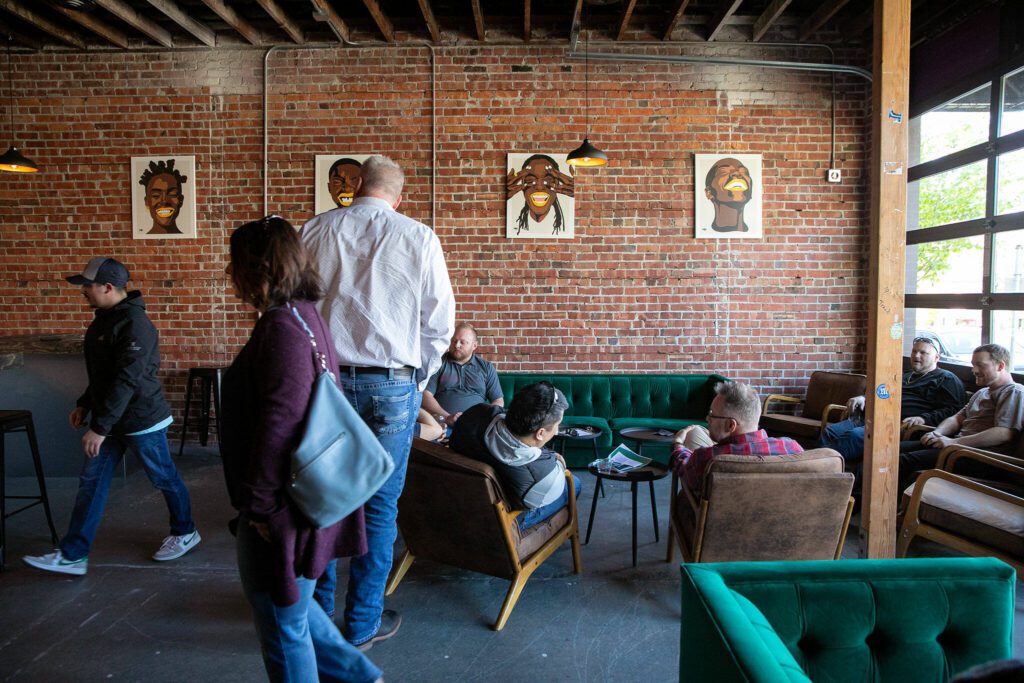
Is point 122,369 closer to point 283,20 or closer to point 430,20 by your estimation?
point 283,20

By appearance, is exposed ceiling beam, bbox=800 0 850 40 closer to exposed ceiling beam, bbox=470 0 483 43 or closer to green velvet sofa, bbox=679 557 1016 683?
exposed ceiling beam, bbox=470 0 483 43

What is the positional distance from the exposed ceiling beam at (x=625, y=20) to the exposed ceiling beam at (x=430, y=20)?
168cm

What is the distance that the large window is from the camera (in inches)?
181

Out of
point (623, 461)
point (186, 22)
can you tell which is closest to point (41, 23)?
point (186, 22)

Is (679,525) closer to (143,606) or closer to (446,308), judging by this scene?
(446,308)

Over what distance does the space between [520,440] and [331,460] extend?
4.30 ft

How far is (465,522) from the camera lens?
9.02 feet

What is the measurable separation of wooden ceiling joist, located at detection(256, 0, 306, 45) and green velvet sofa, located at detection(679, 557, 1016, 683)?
220 inches

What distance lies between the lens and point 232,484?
5.18 ft

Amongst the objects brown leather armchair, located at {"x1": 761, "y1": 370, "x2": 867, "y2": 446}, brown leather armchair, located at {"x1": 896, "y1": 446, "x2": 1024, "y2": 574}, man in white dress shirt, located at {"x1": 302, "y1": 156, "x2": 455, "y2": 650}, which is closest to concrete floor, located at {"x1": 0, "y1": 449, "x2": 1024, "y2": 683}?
brown leather armchair, located at {"x1": 896, "y1": 446, "x2": 1024, "y2": 574}

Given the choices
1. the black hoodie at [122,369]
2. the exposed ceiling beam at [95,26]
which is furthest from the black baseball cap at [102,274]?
the exposed ceiling beam at [95,26]

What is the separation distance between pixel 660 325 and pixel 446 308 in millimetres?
4017

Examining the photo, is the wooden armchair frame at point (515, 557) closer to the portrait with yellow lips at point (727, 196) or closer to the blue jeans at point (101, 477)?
the blue jeans at point (101, 477)

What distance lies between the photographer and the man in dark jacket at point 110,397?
312 centimetres
